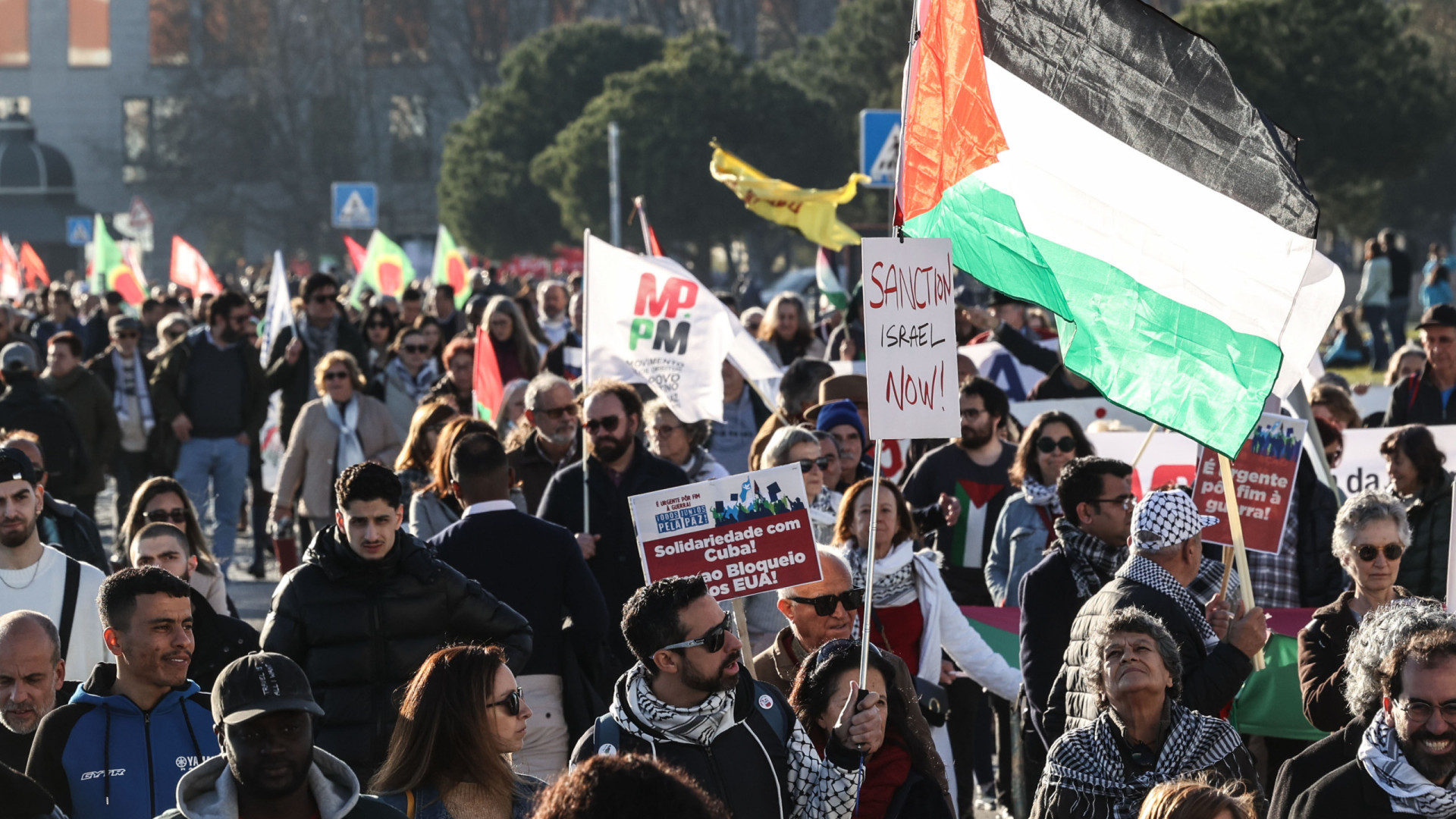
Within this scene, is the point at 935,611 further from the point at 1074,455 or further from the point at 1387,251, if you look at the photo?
the point at 1387,251

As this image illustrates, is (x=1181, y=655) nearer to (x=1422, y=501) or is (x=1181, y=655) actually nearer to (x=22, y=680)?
(x=1422, y=501)

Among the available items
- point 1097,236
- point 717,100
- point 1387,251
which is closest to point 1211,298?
point 1097,236

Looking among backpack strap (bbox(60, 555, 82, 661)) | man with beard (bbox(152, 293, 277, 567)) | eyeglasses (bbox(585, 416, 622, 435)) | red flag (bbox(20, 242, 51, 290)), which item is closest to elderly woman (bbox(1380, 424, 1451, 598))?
eyeglasses (bbox(585, 416, 622, 435))

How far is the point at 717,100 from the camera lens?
138ft

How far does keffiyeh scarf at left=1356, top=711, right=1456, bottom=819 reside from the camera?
423cm

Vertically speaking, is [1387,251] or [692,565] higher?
[1387,251]

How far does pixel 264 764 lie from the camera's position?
368cm

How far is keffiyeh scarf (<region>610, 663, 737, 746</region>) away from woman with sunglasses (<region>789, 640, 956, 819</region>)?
419 mm

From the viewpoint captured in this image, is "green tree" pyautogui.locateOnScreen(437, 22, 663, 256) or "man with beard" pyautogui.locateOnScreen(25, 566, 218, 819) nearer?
"man with beard" pyautogui.locateOnScreen(25, 566, 218, 819)

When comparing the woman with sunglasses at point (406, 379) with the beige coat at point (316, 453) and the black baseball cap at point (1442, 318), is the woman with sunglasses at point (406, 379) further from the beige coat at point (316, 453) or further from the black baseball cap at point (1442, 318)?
the black baseball cap at point (1442, 318)

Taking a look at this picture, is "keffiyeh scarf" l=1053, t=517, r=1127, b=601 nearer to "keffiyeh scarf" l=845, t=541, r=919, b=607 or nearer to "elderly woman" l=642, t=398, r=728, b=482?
"keffiyeh scarf" l=845, t=541, r=919, b=607

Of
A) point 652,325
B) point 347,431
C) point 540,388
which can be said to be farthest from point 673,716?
point 347,431

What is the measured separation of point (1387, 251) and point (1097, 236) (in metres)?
21.6

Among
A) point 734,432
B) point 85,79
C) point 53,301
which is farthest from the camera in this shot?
point 85,79
